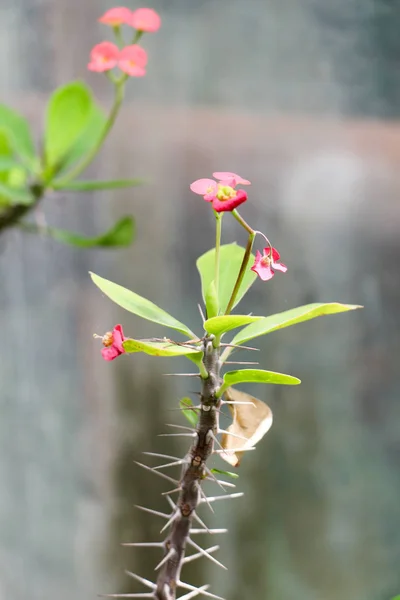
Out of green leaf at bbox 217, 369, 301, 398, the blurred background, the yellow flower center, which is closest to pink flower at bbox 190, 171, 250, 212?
the yellow flower center

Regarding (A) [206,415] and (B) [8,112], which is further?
(B) [8,112]

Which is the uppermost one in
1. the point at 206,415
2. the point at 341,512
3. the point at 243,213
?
the point at 243,213

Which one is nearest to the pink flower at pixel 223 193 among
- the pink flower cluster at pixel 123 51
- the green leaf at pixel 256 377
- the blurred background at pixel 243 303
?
the green leaf at pixel 256 377

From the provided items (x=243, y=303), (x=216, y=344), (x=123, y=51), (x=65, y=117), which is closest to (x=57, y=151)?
(x=65, y=117)

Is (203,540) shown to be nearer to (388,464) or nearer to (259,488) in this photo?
(259,488)

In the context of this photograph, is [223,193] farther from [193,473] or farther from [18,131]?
[18,131]

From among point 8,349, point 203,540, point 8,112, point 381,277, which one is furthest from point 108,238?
point 203,540
